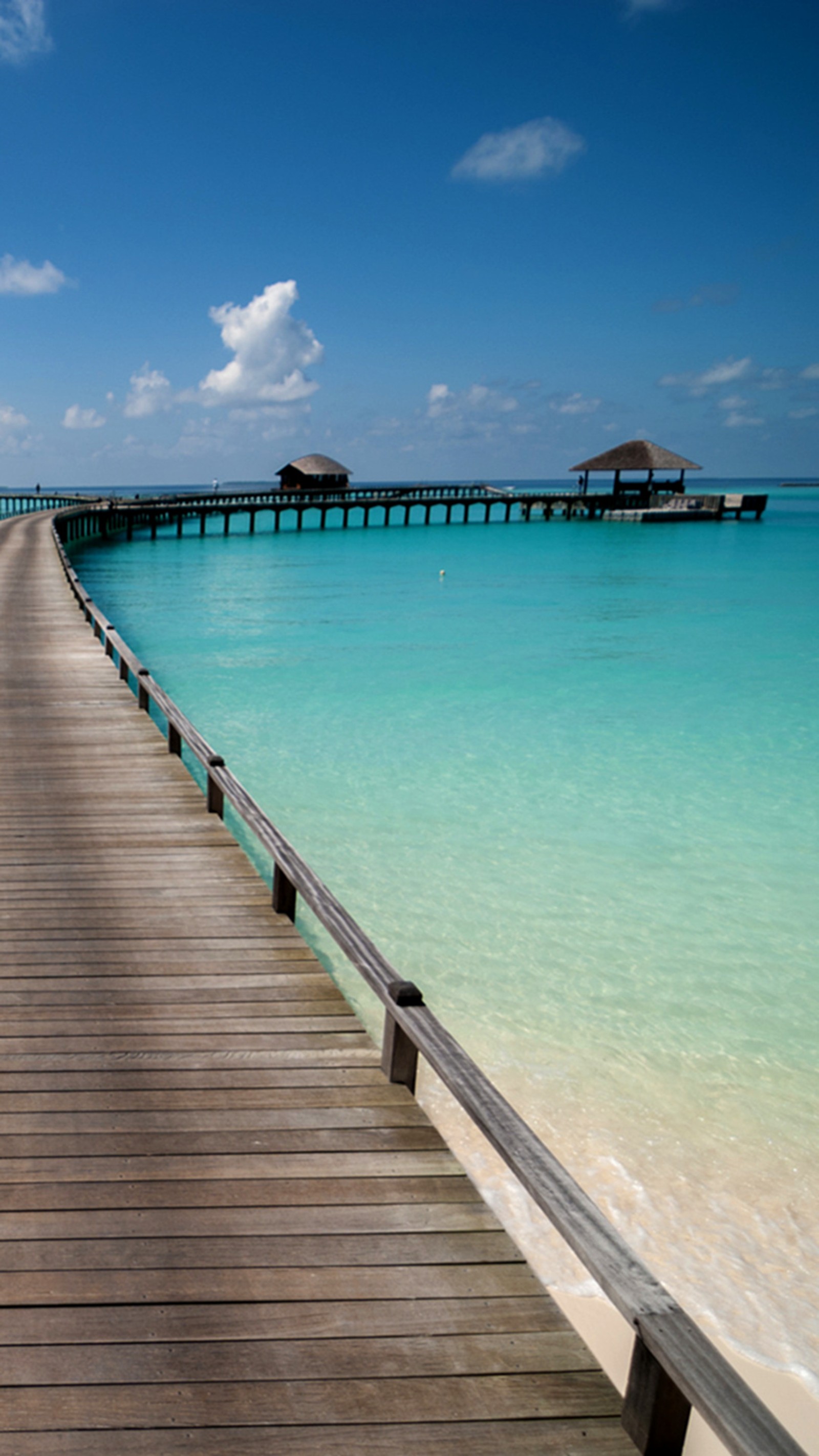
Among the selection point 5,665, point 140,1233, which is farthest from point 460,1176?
point 5,665

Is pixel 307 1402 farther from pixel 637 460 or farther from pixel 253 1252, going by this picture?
pixel 637 460

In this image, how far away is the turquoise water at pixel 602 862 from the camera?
5078 millimetres

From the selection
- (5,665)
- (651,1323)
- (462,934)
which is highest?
(651,1323)

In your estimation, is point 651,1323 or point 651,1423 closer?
point 651,1323

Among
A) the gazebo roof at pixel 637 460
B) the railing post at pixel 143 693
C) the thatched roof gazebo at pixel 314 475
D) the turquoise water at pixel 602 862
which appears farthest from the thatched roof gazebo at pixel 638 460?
the railing post at pixel 143 693

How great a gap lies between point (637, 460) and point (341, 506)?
23.7 meters

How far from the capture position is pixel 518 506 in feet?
476

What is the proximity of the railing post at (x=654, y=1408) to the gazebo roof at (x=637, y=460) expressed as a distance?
71.3 m

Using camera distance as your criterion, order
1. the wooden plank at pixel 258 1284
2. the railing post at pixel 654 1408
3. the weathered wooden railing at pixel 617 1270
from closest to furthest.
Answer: the weathered wooden railing at pixel 617 1270 → the railing post at pixel 654 1408 → the wooden plank at pixel 258 1284

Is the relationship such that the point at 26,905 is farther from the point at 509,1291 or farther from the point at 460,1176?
the point at 509,1291

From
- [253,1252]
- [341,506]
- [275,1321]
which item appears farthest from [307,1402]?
[341,506]

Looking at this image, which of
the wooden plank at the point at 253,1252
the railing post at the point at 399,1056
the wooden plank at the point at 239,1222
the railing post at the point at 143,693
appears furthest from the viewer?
the railing post at the point at 143,693

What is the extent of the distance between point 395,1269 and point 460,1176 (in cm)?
54

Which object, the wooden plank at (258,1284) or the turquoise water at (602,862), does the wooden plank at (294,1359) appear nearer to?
the wooden plank at (258,1284)
